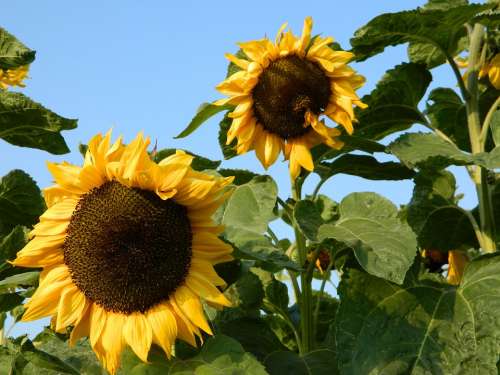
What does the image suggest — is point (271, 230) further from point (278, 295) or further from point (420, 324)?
point (420, 324)

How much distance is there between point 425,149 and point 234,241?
0.72 metres

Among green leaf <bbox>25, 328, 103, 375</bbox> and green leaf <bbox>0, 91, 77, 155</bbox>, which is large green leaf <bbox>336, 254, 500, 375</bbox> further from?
green leaf <bbox>0, 91, 77, 155</bbox>

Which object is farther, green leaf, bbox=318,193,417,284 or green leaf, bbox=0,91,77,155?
green leaf, bbox=0,91,77,155

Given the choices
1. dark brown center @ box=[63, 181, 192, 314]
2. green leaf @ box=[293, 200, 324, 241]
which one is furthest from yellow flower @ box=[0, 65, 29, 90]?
dark brown center @ box=[63, 181, 192, 314]

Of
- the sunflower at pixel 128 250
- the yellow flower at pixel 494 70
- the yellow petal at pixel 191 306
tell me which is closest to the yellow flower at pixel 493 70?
the yellow flower at pixel 494 70

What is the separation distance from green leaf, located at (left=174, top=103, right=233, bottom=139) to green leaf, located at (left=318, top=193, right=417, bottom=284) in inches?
20.3

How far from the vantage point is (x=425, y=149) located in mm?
2305

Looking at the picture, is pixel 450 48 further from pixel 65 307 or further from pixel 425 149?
pixel 65 307

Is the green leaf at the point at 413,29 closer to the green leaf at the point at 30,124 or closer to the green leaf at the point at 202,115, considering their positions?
the green leaf at the point at 202,115

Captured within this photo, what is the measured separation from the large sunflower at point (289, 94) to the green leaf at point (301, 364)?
571mm

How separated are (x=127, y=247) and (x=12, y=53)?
3.86 feet

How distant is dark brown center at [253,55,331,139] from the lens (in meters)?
2.42

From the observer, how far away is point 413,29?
2.51 meters

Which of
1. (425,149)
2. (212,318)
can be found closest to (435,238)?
(425,149)
